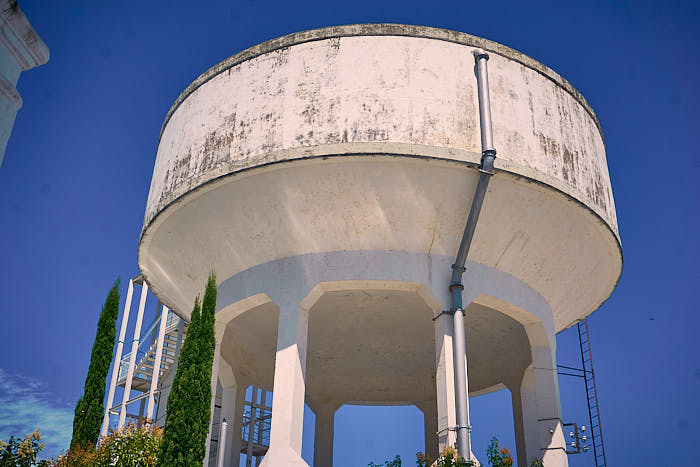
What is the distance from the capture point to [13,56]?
9.77 ft

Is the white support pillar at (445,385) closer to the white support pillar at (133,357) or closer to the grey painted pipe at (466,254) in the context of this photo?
the grey painted pipe at (466,254)

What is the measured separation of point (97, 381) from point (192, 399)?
3209 millimetres

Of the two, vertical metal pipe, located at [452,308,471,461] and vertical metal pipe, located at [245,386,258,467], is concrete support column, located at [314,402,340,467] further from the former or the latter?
Result: vertical metal pipe, located at [452,308,471,461]

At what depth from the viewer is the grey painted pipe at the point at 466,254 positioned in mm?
10789

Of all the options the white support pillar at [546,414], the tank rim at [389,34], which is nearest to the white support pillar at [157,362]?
the tank rim at [389,34]

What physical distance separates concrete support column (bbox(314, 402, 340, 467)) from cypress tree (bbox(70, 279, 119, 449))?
8.38 meters

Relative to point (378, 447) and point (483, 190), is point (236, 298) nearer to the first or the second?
point (483, 190)

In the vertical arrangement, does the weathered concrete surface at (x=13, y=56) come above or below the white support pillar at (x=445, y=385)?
below

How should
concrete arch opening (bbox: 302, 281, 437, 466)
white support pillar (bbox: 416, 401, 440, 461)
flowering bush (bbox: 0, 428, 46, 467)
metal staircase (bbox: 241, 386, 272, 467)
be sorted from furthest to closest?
metal staircase (bbox: 241, 386, 272, 467) → white support pillar (bbox: 416, 401, 440, 461) → concrete arch opening (bbox: 302, 281, 437, 466) → flowering bush (bbox: 0, 428, 46, 467)

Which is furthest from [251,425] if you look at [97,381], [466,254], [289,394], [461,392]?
[466,254]

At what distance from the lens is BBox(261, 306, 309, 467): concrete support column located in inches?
428

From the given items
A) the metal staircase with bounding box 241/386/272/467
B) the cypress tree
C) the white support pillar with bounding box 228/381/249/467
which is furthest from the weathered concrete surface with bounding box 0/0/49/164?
the metal staircase with bounding box 241/386/272/467

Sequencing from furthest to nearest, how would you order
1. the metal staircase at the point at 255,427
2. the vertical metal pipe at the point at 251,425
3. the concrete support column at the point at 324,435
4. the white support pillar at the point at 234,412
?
the metal staircase at the point at 255,427 → the vertical metal pipe at the point at 251,425 → the concrete support column at the point at 324,435 → the white support pillar at the point at 234,412

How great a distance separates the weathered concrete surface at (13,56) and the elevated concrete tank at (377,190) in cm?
789
